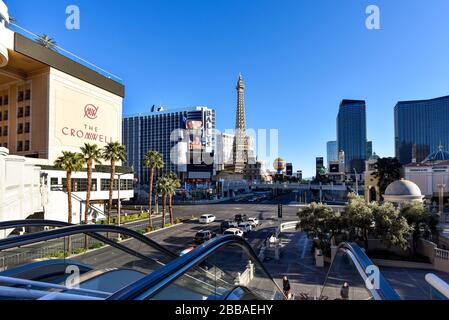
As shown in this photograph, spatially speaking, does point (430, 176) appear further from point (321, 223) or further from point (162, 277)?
point (162, 277)

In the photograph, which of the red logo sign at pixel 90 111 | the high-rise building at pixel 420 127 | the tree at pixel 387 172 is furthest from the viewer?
the high-rise building at pixel 420 127

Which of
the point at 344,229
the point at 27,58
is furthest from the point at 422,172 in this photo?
the point at 27,58

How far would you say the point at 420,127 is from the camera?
140625 mm

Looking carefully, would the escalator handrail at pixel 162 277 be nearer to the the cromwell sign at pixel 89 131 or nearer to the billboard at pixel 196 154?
the the cromwell sign at pixel 89 131

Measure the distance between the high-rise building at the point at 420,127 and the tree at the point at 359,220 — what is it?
133m

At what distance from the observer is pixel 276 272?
19562 mm

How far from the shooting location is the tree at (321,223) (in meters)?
22.7

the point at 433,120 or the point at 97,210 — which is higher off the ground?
the point at 433,120

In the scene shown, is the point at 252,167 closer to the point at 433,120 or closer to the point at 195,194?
the point at 195,194

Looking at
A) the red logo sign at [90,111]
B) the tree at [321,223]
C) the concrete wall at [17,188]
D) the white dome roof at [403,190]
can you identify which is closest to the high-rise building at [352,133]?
the white dome roof at [403,190]

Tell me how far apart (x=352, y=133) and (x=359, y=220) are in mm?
185839

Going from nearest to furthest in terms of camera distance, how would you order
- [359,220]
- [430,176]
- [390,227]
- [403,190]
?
1. [390,227]
2. [359,220]
3. [403,190]
4. [430,176]

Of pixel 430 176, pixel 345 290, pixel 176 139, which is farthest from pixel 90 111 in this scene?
pixel 176 139
